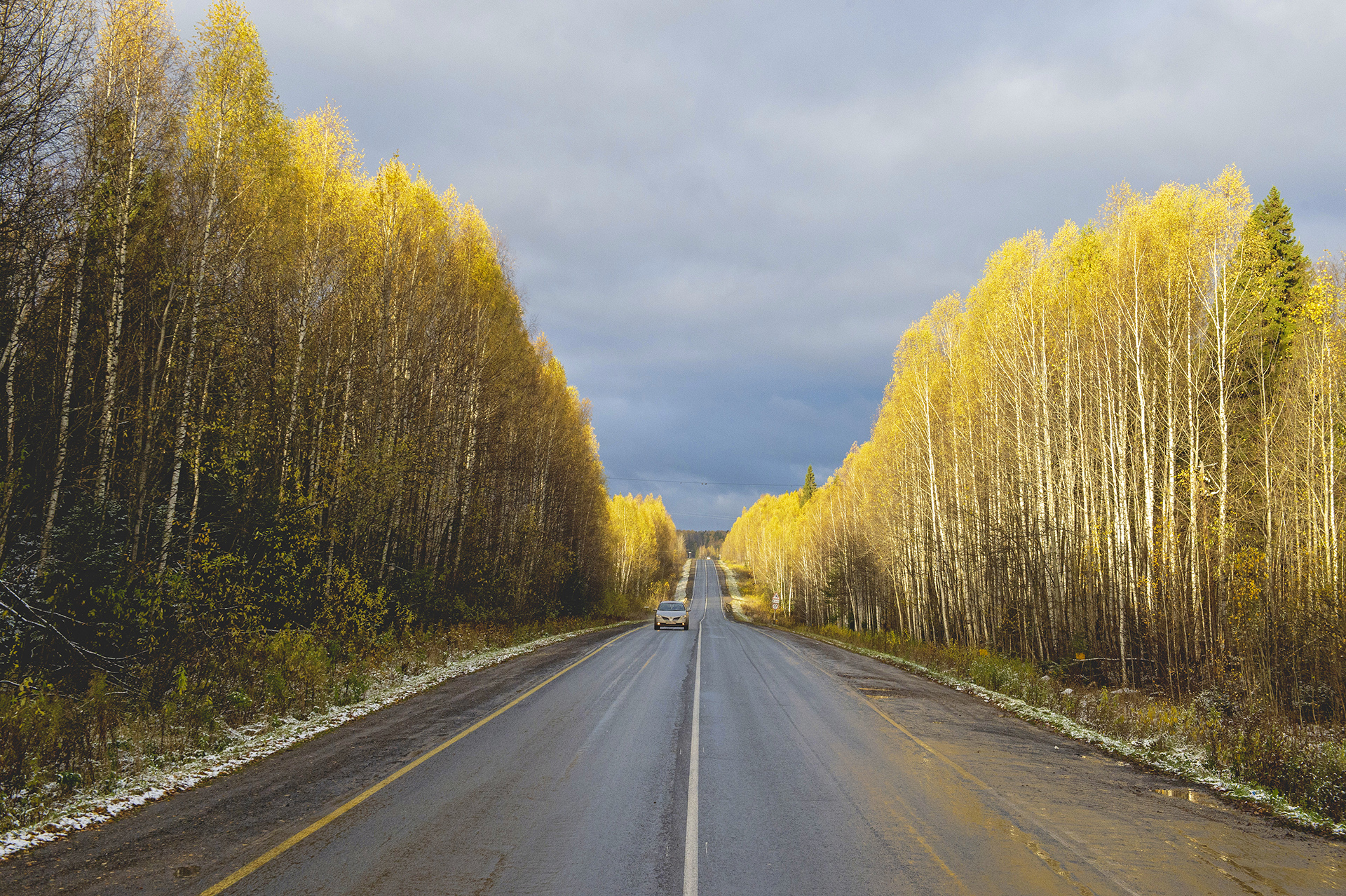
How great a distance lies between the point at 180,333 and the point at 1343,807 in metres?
16.6

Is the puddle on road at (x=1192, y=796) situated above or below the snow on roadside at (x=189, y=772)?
below

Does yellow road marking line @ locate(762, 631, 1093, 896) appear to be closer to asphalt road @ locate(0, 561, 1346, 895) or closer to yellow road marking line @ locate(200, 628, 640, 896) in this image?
asphalt road @ locate(0, 561, 1346, 895)

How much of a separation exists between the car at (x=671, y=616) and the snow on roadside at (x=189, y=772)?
76.6 feet

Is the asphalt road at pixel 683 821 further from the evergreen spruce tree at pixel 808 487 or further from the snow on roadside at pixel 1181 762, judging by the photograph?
the evergreen spruce tree at pixel 808 487

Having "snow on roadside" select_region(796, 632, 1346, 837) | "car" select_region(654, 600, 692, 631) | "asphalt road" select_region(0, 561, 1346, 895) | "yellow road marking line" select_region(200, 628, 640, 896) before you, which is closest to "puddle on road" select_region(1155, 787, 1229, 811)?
"asphalt road" select_region(0, 561, 1346, 895)

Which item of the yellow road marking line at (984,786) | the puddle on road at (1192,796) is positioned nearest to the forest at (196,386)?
the yellow road marking line at (984,786)

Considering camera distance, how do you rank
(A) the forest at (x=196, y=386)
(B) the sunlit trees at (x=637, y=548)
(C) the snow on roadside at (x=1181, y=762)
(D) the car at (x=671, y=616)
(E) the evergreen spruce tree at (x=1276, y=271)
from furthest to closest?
1. (B) the sunlit trees at (x=637, y=548)
2. (D) the car at (x=671, y=616)
3. (E) the evergreen spruce tree at (x=1276, y=271)
4. (A) the forest at (x=196, y=386)
5. (C) the snow on roadside at (x=1181, y=762)

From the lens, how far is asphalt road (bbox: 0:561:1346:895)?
15.2ft

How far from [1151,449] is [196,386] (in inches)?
851

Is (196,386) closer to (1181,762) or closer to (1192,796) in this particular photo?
(1192,796)

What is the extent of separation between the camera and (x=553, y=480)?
38156 millimetres

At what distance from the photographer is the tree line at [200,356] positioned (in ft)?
28.1

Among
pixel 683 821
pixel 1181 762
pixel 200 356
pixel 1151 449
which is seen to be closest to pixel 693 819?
pixel 683 821

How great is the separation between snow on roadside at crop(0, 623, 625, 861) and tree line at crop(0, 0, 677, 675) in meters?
2.19
